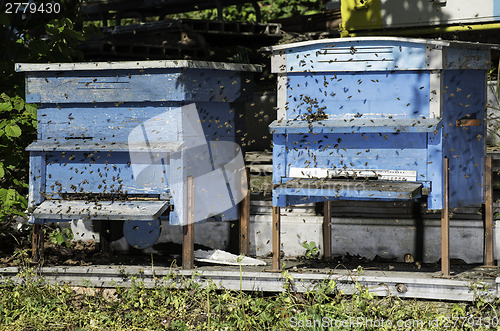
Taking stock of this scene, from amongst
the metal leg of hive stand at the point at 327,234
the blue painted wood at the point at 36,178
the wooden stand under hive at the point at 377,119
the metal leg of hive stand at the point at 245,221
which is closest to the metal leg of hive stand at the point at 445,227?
the wooden stand under hive at the point at 377,119

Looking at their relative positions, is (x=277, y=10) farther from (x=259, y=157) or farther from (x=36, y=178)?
(x=36, y=178)

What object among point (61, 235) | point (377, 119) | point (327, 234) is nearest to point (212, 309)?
point (327, 234)

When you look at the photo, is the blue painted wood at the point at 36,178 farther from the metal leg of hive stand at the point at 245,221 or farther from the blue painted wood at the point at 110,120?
the metal leg of hive stand at the point at 245,221

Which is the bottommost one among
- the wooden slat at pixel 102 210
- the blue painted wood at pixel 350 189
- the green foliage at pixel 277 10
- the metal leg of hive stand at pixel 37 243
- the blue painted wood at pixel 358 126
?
the metal leg of hive stand at pixel 37 243

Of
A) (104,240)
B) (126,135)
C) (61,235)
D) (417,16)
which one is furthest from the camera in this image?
(417,16)

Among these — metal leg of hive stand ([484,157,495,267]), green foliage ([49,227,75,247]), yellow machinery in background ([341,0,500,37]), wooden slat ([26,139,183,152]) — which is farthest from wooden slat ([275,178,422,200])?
yellow machinery in background ([341,0,500,37])

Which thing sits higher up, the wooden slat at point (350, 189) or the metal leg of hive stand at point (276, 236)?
the wooden slat at point (350, 189)

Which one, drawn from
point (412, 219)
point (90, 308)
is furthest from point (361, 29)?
point (90, 308)

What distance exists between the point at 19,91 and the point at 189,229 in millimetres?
2213

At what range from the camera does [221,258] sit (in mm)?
6262

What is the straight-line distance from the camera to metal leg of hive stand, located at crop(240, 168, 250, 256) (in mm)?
6321

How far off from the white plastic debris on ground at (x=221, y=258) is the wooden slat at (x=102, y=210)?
851 mm

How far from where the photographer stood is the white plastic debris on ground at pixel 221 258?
6145mm

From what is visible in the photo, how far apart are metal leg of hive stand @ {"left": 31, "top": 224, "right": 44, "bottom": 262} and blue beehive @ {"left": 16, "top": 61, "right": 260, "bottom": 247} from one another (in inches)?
11.4
